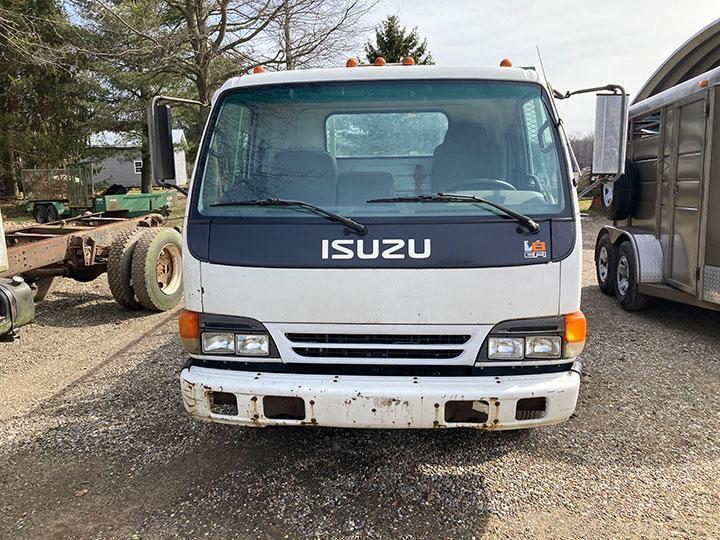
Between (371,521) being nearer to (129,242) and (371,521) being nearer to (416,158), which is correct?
(416,158)

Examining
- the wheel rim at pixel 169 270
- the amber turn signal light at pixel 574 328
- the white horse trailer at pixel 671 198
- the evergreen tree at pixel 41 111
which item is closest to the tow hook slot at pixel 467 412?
the amber turn signal light at pixel 574 328

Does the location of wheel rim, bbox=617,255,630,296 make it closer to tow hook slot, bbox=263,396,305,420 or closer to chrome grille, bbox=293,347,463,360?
chrome grille, bbox=293,347,463,360

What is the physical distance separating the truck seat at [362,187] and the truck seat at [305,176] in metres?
0.05

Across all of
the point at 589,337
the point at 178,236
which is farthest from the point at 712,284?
the point at 178,236

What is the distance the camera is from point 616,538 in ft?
8.98

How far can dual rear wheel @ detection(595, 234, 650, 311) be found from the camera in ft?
21.9

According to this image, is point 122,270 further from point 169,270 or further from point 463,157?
point 463,157

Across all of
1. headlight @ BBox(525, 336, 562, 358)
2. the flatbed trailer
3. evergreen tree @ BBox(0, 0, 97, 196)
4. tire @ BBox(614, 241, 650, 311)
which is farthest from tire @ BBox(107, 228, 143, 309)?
evergreen tree @ BBox(0, 0, 97, 196)

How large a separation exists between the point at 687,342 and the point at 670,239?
3.93 ft

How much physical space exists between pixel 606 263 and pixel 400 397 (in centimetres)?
598

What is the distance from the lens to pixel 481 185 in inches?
120

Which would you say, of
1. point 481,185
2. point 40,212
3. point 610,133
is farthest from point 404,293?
point 40,212

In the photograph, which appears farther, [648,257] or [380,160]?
[648,257]

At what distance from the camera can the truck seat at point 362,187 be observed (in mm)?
2990
